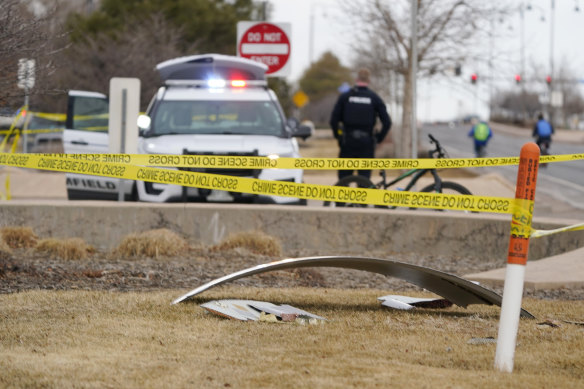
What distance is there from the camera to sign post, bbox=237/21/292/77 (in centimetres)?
1628

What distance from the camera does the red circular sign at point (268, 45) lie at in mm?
16312

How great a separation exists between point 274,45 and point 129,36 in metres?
17.1

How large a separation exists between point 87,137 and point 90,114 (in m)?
1.51

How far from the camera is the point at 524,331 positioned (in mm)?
6051

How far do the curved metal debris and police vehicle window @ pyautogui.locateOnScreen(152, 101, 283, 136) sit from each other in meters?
5.60

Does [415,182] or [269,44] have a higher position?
[269,44]

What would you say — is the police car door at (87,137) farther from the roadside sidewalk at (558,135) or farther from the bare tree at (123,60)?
the roadside sidewalk at (558,135)

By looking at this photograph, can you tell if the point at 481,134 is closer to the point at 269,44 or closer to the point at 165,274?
→ the point at 269,44

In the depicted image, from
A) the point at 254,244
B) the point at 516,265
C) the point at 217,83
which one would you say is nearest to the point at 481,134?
the point at 217,83

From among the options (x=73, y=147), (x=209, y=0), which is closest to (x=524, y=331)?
(x=73, y=147)

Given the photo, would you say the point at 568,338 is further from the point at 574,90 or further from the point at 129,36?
the point at 574,90

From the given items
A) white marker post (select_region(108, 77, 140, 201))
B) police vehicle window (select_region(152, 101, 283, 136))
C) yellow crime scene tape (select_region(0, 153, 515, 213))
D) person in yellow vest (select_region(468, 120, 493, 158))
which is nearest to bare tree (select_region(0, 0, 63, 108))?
yellow crime scene tape (select_region(0, 153, 515, 213))

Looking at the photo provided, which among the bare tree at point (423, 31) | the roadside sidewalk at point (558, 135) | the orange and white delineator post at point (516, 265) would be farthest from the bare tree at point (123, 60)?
the roadside sidewalk at point (558, 135)

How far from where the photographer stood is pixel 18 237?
9508 mm
